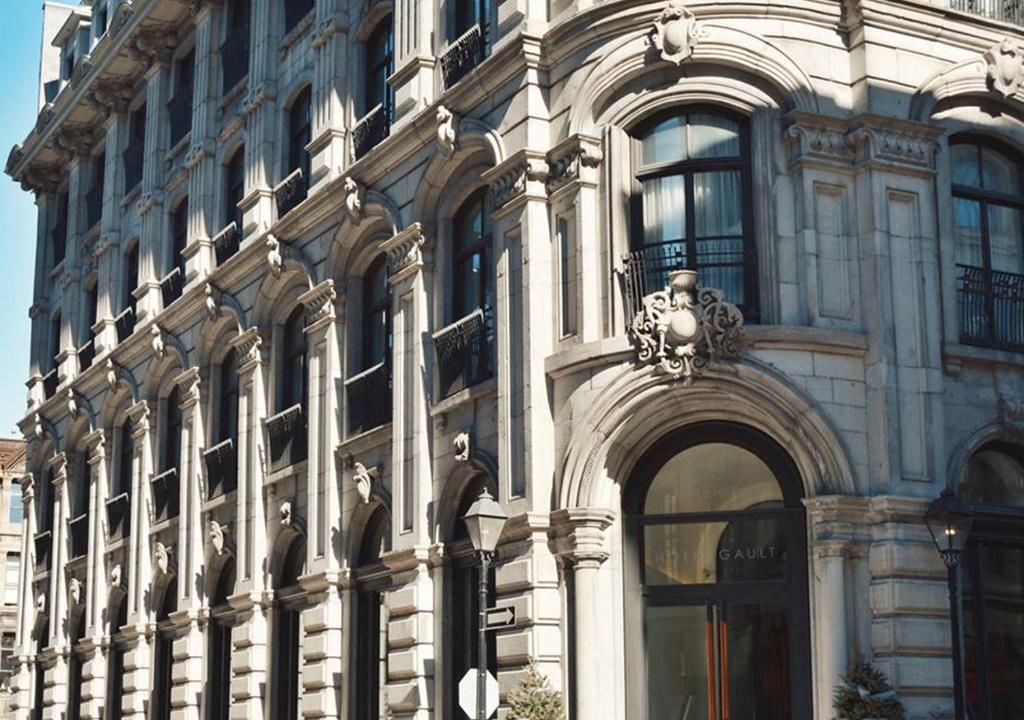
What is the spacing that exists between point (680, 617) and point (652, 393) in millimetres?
3107

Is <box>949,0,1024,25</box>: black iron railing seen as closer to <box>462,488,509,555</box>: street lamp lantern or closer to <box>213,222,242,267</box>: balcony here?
<box>462,488,509,555</box>: street lamp lantern

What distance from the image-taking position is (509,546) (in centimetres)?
2477

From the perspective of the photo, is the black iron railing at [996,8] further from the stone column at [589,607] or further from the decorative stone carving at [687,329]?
Answer: the stone column at [589,607]

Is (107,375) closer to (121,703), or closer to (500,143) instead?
(121,703)

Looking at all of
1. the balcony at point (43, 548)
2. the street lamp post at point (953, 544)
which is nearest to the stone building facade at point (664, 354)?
the street lamp post at point (953, 544)

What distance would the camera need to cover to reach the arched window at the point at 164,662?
128 feet

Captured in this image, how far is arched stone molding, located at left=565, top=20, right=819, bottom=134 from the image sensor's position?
78.7 ft

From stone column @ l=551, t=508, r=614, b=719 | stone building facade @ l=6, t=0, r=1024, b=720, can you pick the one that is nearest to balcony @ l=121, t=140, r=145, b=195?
stone building facade @ l=6, t=0, r=1024, b=720

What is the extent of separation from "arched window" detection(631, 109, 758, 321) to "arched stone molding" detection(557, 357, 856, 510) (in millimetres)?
1285

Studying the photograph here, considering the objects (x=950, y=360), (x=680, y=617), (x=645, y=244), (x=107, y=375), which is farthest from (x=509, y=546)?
(x=107, y=375)

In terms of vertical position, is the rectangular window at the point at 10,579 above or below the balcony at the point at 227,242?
below

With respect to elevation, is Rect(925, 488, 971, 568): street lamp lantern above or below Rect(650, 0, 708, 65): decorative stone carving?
below

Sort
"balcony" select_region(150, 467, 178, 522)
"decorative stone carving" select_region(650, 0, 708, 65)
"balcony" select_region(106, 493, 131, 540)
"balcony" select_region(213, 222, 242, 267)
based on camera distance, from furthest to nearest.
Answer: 1. "balcony" select_region(106, 493, 131, 540)
2. "balcony" select_region(150, 467, 178, 522)
3. "balcony" select_region(213, 222, 242, 267)
4. "decorative stone carving" select_region(650, 0, 708, 65)

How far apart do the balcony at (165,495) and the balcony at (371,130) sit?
1106 cm
